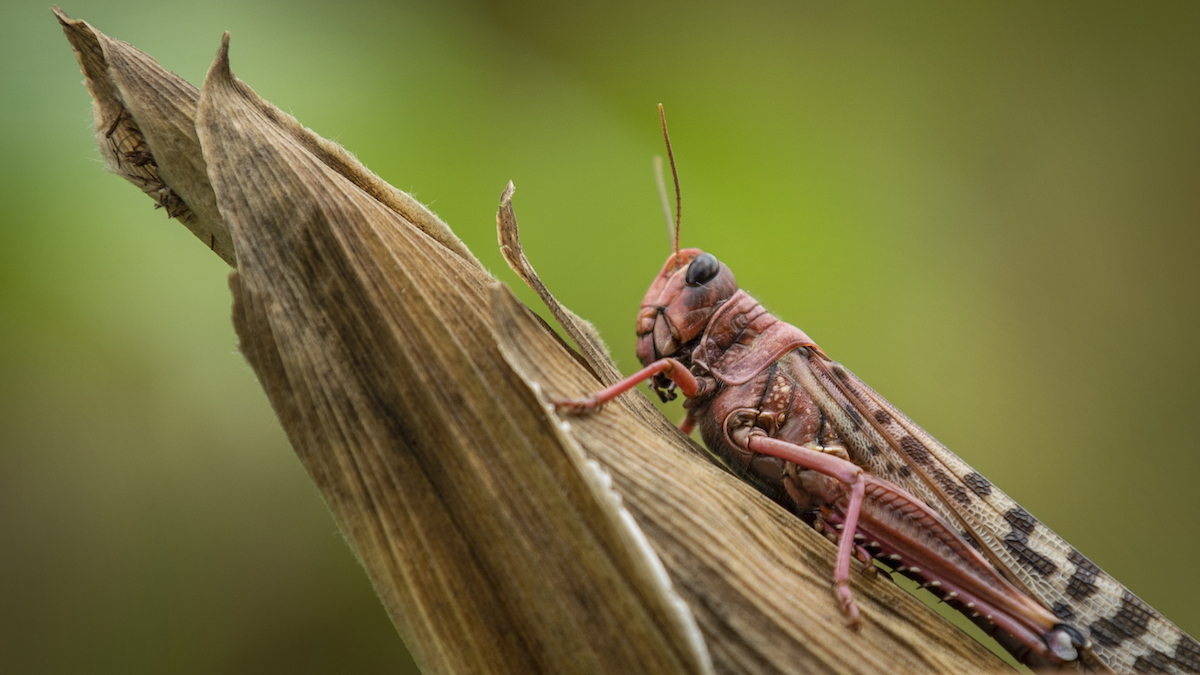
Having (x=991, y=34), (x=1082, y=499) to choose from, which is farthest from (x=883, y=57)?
(x=1082, y=499)

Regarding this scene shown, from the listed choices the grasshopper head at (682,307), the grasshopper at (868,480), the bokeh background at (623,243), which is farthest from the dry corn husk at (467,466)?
the bokeh background at (623,243)

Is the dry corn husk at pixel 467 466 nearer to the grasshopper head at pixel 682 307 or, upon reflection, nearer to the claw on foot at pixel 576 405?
the claw on foot at pixel 576 405

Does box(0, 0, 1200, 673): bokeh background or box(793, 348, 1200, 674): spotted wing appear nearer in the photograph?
box(793, 348, 1200, 674): spotted wing

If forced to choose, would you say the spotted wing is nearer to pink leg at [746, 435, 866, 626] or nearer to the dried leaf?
pink leg at [746, 435, 866, 626]

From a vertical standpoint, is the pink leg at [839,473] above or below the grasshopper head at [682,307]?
below

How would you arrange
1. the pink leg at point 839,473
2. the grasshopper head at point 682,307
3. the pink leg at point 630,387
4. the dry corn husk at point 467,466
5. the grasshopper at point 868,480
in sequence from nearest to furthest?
the dry corn husk at point 467,466, the pink leg at point 630,387, the pink leg at point 839,473, the grasshopper at point 868,480, the grasshopper head at point 682,307

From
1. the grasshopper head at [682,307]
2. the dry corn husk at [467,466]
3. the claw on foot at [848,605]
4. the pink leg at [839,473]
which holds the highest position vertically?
the grasshopper head at [682,307]

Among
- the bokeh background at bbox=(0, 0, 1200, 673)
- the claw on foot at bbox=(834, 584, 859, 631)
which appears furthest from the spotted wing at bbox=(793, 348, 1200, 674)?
the bokeh background at bbox=(0, 0, 1200, 673)
